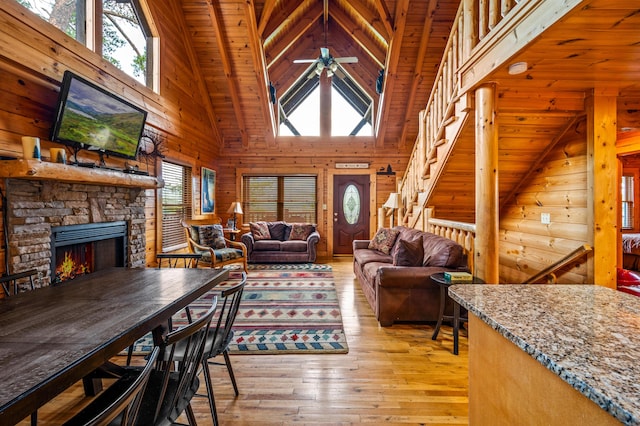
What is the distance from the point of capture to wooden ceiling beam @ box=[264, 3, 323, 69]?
6324 mm

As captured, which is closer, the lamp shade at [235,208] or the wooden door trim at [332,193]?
the lamp shade at [235,208]

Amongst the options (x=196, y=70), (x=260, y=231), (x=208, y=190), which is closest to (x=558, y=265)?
(x=260, y=231)

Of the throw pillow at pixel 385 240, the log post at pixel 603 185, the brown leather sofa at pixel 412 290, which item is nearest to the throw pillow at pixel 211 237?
the throw pillow at pixel 385 240

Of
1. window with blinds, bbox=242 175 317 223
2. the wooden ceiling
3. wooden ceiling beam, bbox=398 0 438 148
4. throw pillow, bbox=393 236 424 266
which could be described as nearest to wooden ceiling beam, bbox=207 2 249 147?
the wooden ceiling

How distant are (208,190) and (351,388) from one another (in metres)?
5.66

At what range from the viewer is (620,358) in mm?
714

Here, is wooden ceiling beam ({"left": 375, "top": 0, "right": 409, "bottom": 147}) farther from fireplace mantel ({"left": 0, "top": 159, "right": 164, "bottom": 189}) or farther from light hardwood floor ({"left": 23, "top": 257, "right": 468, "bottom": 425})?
light hardwood floor ({"left": 23, "top": 257, "right": 468, "bottom": 425})

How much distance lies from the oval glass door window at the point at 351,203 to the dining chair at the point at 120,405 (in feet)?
20.4

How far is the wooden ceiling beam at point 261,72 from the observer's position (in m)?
5.00

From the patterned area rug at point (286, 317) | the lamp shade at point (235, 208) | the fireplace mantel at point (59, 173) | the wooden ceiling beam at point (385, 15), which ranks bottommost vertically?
the patterned area rug at point (286, 317)

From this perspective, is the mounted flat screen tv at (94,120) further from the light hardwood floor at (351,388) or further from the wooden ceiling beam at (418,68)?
the wooden ceiling beam at (418,68)

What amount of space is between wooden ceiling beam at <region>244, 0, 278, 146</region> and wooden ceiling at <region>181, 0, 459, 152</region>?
16 mm

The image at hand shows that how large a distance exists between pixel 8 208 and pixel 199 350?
2.14 m

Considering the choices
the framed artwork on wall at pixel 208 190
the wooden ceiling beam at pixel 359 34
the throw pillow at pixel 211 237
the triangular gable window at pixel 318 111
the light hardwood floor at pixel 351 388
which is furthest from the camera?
the triangular gable window at pixel 318 111
